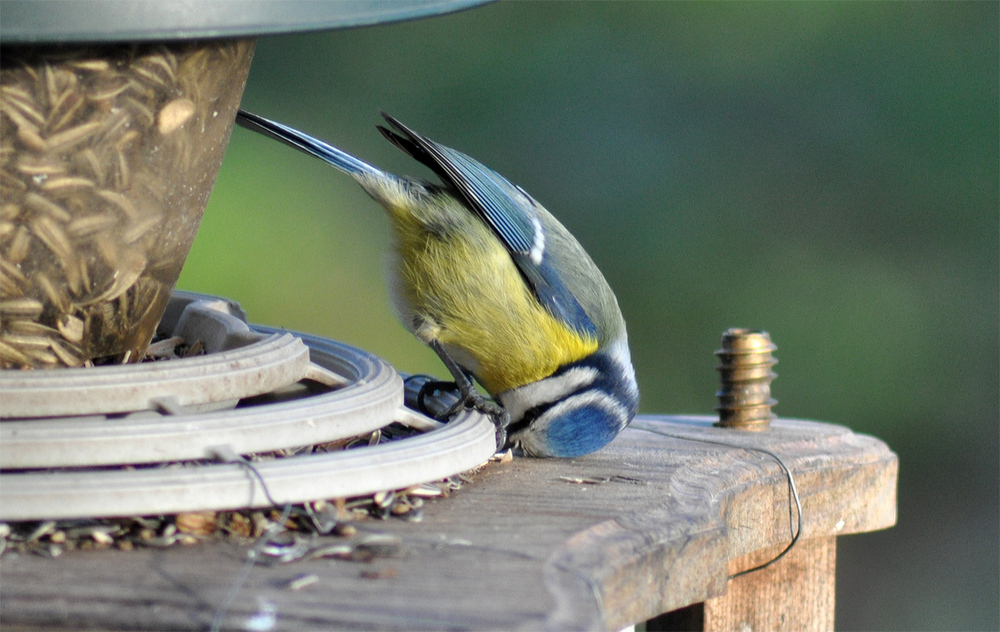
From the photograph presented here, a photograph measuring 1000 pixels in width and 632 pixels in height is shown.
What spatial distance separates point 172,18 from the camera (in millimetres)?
1264

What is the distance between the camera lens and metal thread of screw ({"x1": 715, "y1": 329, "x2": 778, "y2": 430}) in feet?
7.32

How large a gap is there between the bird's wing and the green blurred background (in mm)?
2232

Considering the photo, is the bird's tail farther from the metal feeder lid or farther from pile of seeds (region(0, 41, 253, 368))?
the metal feeder lid

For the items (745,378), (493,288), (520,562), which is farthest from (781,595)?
(520,562)

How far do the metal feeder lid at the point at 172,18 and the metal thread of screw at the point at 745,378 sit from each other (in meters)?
1.12

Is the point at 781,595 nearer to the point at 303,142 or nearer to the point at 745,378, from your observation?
the point at 745,378

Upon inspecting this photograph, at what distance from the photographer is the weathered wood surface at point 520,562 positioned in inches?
45.3

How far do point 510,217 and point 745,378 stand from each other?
66cm

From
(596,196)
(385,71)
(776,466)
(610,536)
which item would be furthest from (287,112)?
(610,536)

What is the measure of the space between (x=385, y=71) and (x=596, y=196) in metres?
1.30

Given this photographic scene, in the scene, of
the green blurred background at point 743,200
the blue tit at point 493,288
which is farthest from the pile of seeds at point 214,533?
the green blurred background at point 743,200

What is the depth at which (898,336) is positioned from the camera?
4965 mm

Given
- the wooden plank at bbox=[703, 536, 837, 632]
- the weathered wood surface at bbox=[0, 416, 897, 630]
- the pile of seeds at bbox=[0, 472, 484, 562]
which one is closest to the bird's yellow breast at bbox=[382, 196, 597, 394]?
the weathered wood surface at bbox=[0, 416, 897, 630]

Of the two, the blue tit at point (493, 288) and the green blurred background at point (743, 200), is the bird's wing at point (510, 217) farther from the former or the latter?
the green blurred background at point (743, 200)
